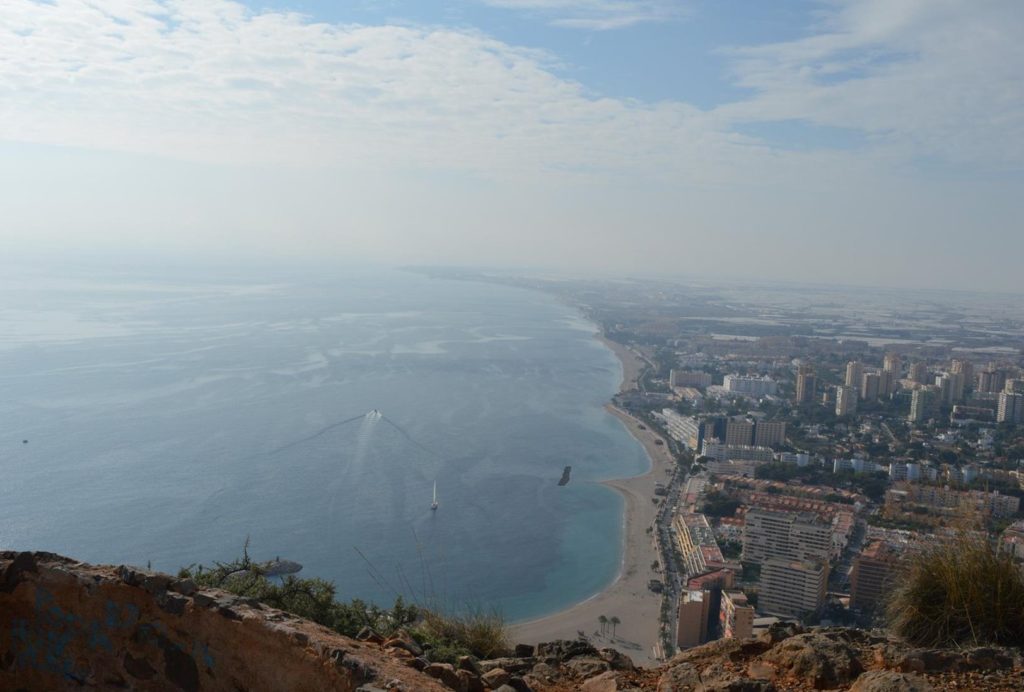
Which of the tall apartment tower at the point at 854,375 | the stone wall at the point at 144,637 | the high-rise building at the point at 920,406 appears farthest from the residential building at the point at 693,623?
the tall apartment tower at the point at 854,375

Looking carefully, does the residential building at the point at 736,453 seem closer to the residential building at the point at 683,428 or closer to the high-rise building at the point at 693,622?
the residential building at the point at 683,428

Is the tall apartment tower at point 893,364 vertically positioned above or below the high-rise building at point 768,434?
above

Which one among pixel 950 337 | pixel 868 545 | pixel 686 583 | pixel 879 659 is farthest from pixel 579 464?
pixel 950 337

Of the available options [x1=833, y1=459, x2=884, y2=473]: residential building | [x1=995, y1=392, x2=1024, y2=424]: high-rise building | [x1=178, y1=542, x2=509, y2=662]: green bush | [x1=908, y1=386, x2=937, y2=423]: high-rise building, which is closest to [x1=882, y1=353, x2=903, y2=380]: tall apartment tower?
[x1=908, y1=386, x2=937, y2=423]: high-rise building

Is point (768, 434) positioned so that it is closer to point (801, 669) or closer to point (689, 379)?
point (689, 379)

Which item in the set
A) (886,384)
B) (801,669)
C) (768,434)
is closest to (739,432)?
(768,434)

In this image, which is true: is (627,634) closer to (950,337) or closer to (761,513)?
(761,513)
